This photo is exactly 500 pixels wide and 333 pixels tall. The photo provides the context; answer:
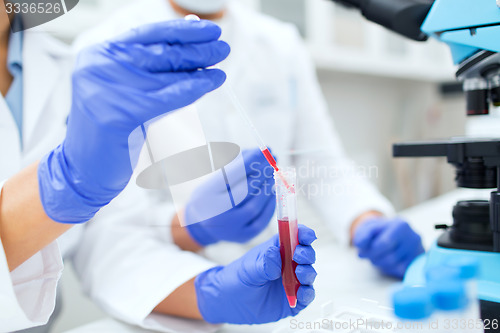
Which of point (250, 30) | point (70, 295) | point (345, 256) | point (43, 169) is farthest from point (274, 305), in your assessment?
point (70, 295)

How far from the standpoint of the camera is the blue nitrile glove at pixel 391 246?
1.02m

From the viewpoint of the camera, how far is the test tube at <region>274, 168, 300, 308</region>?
64 centimetres

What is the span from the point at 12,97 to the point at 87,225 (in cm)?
36

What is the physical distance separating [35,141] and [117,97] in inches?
17.8

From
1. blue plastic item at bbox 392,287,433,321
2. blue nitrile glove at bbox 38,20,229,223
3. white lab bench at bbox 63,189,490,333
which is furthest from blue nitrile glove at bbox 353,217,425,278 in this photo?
blue nitrile glove at bbox 38,20,229,223

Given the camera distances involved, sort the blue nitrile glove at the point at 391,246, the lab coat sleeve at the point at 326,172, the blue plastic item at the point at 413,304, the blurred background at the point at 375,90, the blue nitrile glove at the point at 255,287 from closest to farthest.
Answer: the blue plastic item at the point at 413,304 < the blue nitrile glove at the point at 255,287 < the blue nitrile glove at the point at 391,246 < the lab coat sleeve at the point at 326,172 < the blurred background at the point at 375,90

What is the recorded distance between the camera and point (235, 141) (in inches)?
31.4

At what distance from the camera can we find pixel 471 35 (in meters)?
0.74

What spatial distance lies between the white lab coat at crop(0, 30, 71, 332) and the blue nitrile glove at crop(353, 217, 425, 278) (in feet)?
2.44

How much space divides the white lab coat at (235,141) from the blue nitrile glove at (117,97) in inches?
4.7

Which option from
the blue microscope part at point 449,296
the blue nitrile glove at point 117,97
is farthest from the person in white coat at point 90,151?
the blue microscope part at point 449,296

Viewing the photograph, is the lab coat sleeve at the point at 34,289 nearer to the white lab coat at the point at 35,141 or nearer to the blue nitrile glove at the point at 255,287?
the white lab coat at the point at 35,141

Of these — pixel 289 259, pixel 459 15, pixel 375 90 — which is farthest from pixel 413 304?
pixel 375 90

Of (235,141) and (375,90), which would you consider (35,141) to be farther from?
(375,90)
